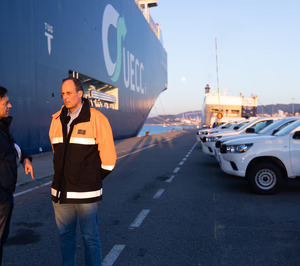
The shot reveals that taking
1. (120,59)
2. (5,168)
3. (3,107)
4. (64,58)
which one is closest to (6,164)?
(5,168)

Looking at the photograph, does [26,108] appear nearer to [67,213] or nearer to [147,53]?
[67,213]

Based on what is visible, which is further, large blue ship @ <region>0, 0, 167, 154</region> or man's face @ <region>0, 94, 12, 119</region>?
large blue ship @ <region>0, 0, 167, 154</region>

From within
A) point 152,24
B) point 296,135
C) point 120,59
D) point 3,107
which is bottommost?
point 296,135

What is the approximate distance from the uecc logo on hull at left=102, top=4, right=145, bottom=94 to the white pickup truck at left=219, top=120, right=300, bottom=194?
2123cm

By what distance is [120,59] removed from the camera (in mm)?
31578

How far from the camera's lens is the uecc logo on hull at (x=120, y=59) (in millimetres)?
27234

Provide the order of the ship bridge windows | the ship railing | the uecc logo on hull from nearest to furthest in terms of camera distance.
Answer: the ship bridge windows < the uecc logo on hull < the ship railing

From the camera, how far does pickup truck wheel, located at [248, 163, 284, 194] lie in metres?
7.32

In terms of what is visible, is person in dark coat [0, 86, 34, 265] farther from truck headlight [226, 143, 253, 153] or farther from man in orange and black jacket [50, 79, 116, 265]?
truck headlight [226, 143, 253, 153]

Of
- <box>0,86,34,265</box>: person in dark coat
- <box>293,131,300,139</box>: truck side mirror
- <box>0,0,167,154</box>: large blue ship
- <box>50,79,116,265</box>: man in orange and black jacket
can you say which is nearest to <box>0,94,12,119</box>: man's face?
<box>0,86,34,265</box>: person in dark coat

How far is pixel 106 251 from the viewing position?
A: 405 centimetres

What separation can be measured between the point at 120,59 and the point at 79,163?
29.8 m

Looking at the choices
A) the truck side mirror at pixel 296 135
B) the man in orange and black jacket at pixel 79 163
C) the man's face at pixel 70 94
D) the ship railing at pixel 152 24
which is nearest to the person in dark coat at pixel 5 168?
the man in orange and black jacket at pixel 79 163

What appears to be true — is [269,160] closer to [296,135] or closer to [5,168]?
[296,135]
